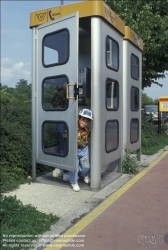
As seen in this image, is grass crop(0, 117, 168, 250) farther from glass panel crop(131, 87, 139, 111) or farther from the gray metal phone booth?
glass panel crop(131, 87, 139, 111)

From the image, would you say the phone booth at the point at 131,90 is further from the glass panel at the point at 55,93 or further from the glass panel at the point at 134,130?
the glass panel at the point at 55,93

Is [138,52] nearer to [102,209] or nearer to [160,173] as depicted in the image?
[160,173]

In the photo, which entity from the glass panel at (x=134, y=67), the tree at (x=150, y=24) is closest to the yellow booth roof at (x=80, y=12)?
the glass panel at (x=134, y=67)

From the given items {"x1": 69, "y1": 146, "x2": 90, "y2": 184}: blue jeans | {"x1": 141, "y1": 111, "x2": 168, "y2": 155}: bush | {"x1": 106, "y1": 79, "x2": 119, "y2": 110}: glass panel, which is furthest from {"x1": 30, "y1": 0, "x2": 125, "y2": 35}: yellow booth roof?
{"x1": 141, "y1": 111, "x2": 168, "y2": 155}: bush

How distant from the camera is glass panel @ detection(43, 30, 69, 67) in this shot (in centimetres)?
543

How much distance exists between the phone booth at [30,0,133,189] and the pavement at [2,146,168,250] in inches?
15.4

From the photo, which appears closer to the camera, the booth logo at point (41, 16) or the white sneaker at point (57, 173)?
the booth logo at point (41, 16)

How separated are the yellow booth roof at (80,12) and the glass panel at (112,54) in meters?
0.32

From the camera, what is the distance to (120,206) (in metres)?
4.85

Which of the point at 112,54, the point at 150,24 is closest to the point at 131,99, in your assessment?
the point at 112,54

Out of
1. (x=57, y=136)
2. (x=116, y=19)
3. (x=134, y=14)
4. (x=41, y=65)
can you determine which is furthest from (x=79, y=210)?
(x=134, y=14)

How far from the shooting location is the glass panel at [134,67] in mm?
7598

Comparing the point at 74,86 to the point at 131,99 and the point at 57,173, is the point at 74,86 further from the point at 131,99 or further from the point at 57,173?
the point at 131,99

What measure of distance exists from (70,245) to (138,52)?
557 centimetres
